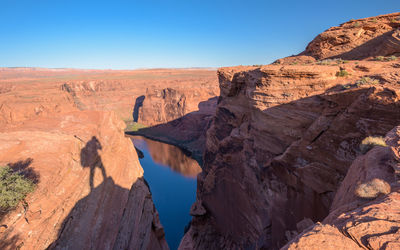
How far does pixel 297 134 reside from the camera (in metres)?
8.54

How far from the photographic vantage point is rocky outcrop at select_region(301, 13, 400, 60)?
33.9 ft

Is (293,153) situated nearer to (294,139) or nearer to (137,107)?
(294,139)

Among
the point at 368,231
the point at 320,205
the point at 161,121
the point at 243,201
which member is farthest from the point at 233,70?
the point at 161,121

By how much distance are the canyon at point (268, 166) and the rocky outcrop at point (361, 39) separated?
0.06 metres

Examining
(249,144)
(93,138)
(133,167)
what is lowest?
(133,167)

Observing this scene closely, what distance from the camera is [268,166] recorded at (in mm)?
9781

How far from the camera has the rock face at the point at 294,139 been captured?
6.51 m

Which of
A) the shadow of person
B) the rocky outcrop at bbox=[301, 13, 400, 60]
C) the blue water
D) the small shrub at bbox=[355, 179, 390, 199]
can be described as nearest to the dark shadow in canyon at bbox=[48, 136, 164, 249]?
the shadow of person

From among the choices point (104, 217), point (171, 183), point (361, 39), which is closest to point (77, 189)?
point (104, 217)

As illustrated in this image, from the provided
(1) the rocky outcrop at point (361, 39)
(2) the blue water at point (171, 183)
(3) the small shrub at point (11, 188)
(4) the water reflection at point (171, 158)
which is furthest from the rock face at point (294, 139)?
(4) the water reflection at point (171, 158)

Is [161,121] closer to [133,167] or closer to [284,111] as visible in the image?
[133,167]

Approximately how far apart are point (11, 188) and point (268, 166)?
9794 mm

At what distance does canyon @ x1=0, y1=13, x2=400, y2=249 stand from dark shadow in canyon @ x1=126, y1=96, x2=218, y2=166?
78.7 ft

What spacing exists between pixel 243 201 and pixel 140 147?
33.6m
